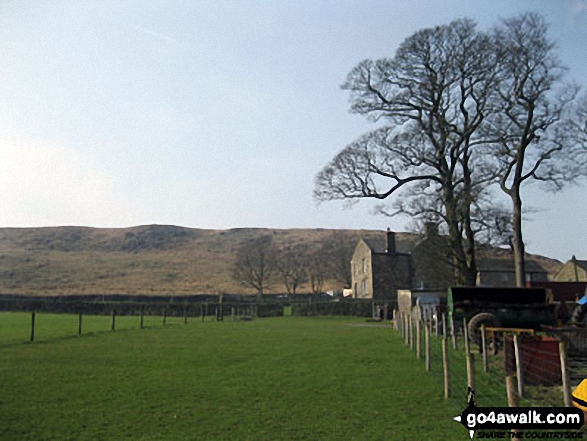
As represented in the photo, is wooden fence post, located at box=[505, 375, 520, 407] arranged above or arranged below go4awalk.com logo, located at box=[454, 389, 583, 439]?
above

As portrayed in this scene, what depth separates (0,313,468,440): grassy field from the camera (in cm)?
787

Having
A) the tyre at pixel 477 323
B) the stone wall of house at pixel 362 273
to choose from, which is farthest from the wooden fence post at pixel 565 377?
the stone wall of house at pixel 362 273

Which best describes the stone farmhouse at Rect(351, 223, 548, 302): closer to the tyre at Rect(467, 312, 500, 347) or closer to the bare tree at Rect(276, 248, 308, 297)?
the bare tree at Rect(276, 248, 308, 297)

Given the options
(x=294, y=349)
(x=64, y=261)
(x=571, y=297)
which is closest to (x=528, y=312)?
(x=294, y=349)

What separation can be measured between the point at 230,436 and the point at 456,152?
25759 mm

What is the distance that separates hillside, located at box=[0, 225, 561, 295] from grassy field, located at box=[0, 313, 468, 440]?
37639mm

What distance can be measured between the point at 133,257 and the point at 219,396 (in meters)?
113

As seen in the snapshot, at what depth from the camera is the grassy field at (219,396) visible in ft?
25.8

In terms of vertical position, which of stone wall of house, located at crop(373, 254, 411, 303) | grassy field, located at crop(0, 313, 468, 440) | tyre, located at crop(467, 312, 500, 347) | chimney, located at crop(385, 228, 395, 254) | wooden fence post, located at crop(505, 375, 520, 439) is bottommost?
grassy field, located at crop(0, 313, 468, 440)

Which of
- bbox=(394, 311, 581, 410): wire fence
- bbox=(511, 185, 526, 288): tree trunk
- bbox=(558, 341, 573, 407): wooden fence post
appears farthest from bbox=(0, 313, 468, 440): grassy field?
bbox=(511, 185, 526, 288): tree trunk

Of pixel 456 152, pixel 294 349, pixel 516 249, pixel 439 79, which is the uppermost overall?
pixel 439 79

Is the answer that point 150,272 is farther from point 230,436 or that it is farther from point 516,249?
point 230,436

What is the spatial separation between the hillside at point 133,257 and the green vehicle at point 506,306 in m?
26.7

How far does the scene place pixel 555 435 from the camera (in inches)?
287
